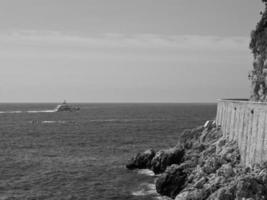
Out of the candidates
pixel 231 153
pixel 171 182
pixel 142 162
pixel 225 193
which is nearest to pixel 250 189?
pixel 225 193

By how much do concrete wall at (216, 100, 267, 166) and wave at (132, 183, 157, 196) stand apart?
1073 cm

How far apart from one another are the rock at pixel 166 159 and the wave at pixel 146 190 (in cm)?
615

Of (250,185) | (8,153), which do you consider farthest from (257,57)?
(8,153)

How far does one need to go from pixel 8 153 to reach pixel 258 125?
4831cm

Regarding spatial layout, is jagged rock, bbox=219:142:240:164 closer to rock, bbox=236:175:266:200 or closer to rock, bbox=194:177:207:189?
rock, bbox=194:177:207:189

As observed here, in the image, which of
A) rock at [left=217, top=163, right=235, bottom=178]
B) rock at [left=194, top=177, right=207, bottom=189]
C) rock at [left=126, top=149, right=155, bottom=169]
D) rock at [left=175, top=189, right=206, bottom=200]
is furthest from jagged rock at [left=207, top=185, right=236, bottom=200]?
rock at [left=126, top=149, right=155, bottom=169]

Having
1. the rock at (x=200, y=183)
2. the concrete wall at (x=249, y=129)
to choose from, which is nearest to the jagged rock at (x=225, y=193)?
the concrete wall at (x=249, y=129)

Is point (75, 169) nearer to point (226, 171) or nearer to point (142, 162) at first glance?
point (142, 162)

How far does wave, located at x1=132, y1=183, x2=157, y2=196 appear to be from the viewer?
43631 mm

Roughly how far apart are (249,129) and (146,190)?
13625 mm

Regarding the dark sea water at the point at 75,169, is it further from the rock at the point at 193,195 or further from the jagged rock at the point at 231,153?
the jagged rock at the point at 231,153

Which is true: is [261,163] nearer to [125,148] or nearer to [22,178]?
[22,178]

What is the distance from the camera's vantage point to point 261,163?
33719 millimetres

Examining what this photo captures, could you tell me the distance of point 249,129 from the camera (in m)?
39.3
